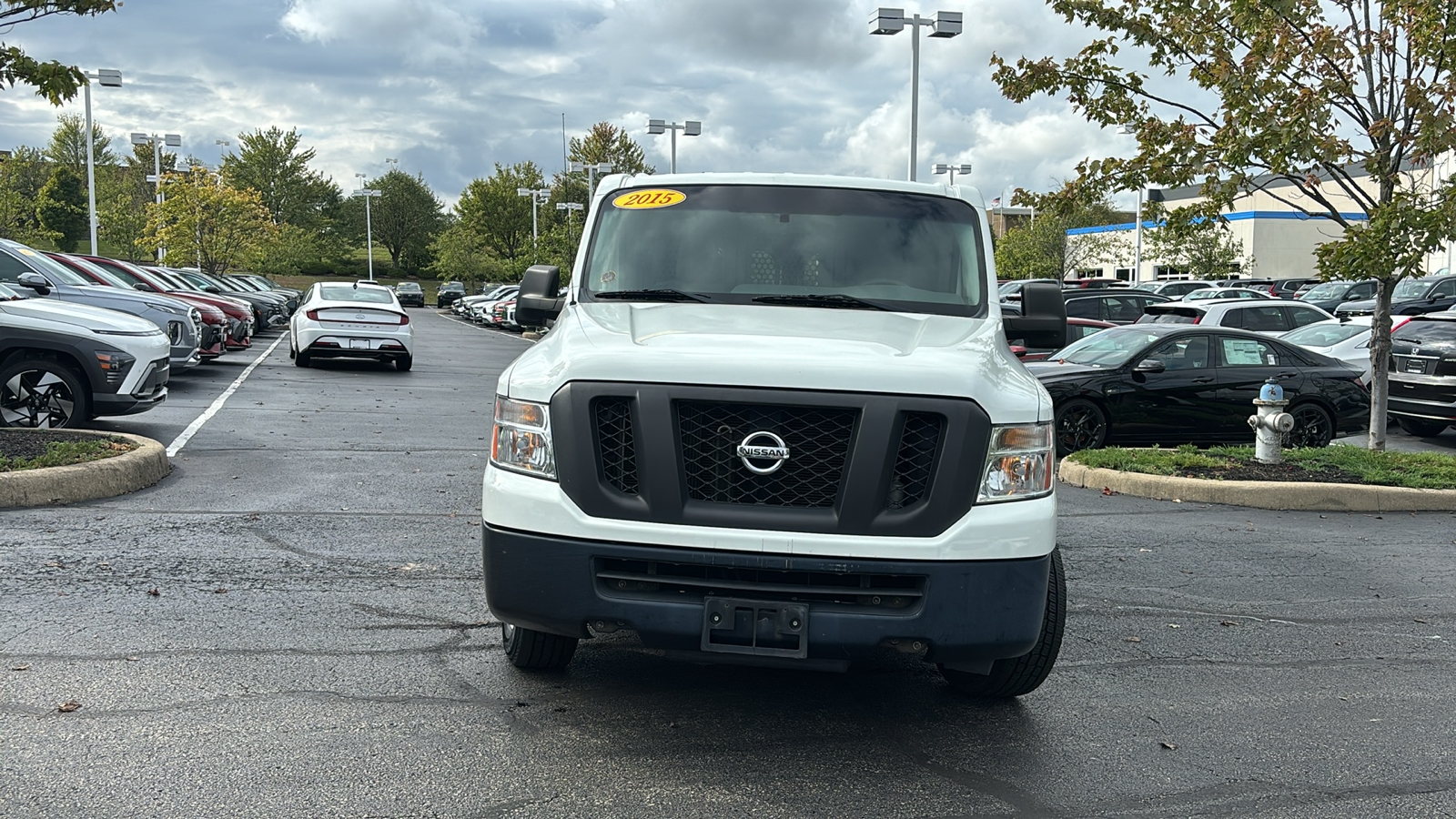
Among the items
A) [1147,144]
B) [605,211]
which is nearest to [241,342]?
[1147,144]

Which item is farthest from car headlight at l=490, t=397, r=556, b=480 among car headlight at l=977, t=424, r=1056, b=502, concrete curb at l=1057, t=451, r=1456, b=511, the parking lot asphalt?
concrete curb at l=1057, t=451, r=1456, b=511

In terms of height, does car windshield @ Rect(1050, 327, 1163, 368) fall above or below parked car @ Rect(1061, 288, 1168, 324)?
below

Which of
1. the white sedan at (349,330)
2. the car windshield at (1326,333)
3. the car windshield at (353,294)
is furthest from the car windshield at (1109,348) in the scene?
the car windshield at (353,294)

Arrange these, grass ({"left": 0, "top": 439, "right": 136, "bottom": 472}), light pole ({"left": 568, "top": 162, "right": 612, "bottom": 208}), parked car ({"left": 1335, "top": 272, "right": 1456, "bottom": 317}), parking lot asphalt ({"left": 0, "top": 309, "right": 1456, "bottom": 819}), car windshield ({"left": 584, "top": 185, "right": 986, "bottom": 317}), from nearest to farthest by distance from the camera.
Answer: parking lot asphalt ({"left": 0, "top": 309, "right": 1456, "bottom": 819}) < car windshield ({"left": 584, "top": 185, "right": 986, "bottom": 317}) < grass ({"left": 0, "top": 439, "right": 136, "bottom": 472}) < parked car ({"left": 1335, "top": 272, "right": 1456, "bottom": 317}) < light pole ({"left": 568, "top": 162, "right": 612, "bottom": 208})

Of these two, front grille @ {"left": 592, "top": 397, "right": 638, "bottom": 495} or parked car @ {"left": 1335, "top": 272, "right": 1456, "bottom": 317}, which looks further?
parked car @ {"left": 1335, "top": 272, "right": 1456, "bottom": 317}

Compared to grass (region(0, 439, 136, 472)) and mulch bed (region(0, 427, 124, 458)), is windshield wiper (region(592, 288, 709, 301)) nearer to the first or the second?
grass (region(0, 439, 136, 472))

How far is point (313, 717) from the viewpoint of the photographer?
4.46 m

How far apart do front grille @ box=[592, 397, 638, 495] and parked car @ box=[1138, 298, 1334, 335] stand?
705 inches

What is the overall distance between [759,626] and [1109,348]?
10.9m

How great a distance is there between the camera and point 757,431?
163 inches

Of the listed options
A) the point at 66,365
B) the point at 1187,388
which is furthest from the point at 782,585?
the point at 1187,388

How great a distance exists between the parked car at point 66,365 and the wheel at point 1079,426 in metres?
8.75

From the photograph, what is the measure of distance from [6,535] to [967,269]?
5.44 m

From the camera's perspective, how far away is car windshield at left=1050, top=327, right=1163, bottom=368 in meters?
13.8
